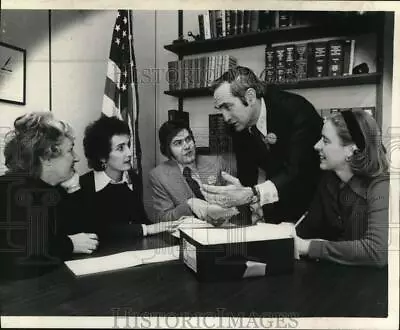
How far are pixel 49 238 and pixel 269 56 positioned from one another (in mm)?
1237

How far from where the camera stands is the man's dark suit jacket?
5.40 feet

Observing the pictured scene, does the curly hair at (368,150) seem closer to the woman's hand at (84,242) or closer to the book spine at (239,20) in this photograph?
the book spine at (239,20)

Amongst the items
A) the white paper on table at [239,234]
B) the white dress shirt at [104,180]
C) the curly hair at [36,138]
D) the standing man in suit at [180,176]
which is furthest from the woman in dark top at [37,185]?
the white paper on table at [239,234]

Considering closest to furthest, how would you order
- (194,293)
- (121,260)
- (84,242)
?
(194,293)
(121,260)
(84,242)

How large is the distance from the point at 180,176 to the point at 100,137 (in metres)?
0.39

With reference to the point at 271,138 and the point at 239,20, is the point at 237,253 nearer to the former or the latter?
the point at 271,138

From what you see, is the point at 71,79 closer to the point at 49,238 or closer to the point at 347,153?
the point at 49,238

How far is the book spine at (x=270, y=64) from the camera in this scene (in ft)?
5.42

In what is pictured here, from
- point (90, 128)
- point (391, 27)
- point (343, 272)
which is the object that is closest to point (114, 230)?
point (90, 128)

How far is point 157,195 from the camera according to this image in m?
1.69

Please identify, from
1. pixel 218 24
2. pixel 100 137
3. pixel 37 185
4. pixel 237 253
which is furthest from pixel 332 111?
pixel 37 185

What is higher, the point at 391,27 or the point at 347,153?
the point at 391,27

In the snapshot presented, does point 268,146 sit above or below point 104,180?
above

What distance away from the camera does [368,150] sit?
5.29 ft
